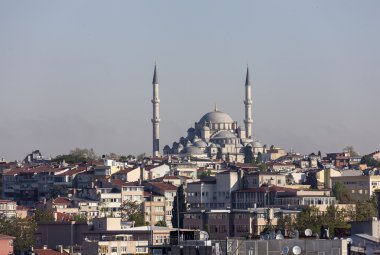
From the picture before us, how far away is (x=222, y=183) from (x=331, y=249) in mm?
83540

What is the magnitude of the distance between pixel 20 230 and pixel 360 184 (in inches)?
1498

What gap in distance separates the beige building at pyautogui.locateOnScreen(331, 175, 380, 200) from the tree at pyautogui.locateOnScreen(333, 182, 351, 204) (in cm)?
126

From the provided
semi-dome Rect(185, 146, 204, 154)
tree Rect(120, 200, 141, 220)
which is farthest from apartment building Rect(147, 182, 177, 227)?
semi-dome Rect(185, 146, 204, 154)

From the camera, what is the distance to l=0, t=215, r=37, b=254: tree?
87.4m

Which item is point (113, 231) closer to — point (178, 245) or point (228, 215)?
point (228, 215)

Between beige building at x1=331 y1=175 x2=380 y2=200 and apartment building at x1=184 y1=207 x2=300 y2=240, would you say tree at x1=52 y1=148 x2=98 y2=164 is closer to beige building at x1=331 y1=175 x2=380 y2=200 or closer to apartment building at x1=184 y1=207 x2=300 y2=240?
beige building at x1=331 y1=175 x2=380 y2=200

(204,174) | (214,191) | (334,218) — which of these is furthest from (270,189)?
(204,174)

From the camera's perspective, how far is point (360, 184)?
416 feet

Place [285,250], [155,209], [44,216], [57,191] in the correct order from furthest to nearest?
[57,191], [155,209], [44,216], [285,250]

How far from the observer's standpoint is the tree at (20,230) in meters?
87.4

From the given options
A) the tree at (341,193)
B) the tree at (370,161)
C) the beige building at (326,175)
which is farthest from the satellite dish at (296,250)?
the tree at (370,161)

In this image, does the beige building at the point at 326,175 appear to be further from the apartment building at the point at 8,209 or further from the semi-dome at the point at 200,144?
the semi-dome at the point at 200,144

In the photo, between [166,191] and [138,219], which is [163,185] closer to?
[166,191]

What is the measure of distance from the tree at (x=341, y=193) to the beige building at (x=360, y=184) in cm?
126
